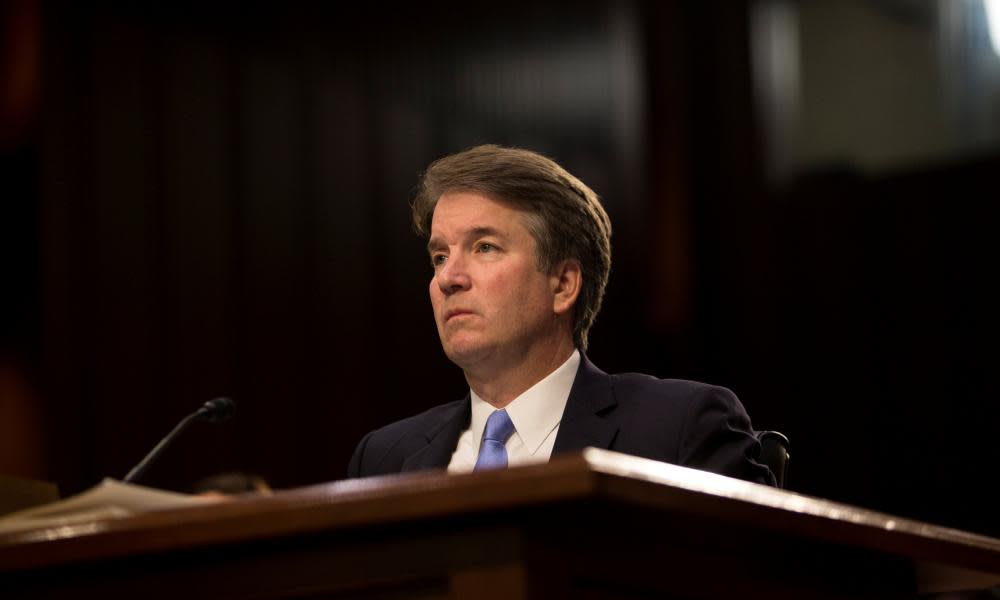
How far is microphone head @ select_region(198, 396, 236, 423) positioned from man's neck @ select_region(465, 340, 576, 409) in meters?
0.43

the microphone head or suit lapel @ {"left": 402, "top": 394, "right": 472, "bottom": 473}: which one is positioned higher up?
the microphone head

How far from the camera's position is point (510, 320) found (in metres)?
2.24

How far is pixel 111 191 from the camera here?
4840mm

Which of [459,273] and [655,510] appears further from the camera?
[459,273]

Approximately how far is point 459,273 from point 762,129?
2941 millimetres

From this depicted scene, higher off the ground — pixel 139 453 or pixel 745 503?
pixel 745 503

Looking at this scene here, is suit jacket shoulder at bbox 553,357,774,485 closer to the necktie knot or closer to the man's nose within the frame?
the necktie knot

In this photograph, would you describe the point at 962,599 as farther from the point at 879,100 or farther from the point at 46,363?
the point at 46,363

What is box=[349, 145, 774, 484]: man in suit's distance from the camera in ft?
6.96

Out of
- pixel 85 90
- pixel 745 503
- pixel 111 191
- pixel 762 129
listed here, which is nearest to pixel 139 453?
pixel 111 191

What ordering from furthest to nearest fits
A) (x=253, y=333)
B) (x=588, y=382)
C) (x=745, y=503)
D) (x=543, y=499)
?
(x=253, y=333) → (x=588, y=382) → (x=745, y=503) → (x=543, y=499)

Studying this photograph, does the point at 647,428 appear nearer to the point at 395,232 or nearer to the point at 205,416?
the point at 205,416

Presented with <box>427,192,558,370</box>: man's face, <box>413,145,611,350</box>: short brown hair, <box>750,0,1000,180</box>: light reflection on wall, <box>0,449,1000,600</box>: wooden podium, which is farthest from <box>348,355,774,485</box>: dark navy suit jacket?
<box>750,0,1000,180</box>: light reflection on wall

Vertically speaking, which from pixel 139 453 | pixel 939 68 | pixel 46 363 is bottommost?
pixel 139 453
